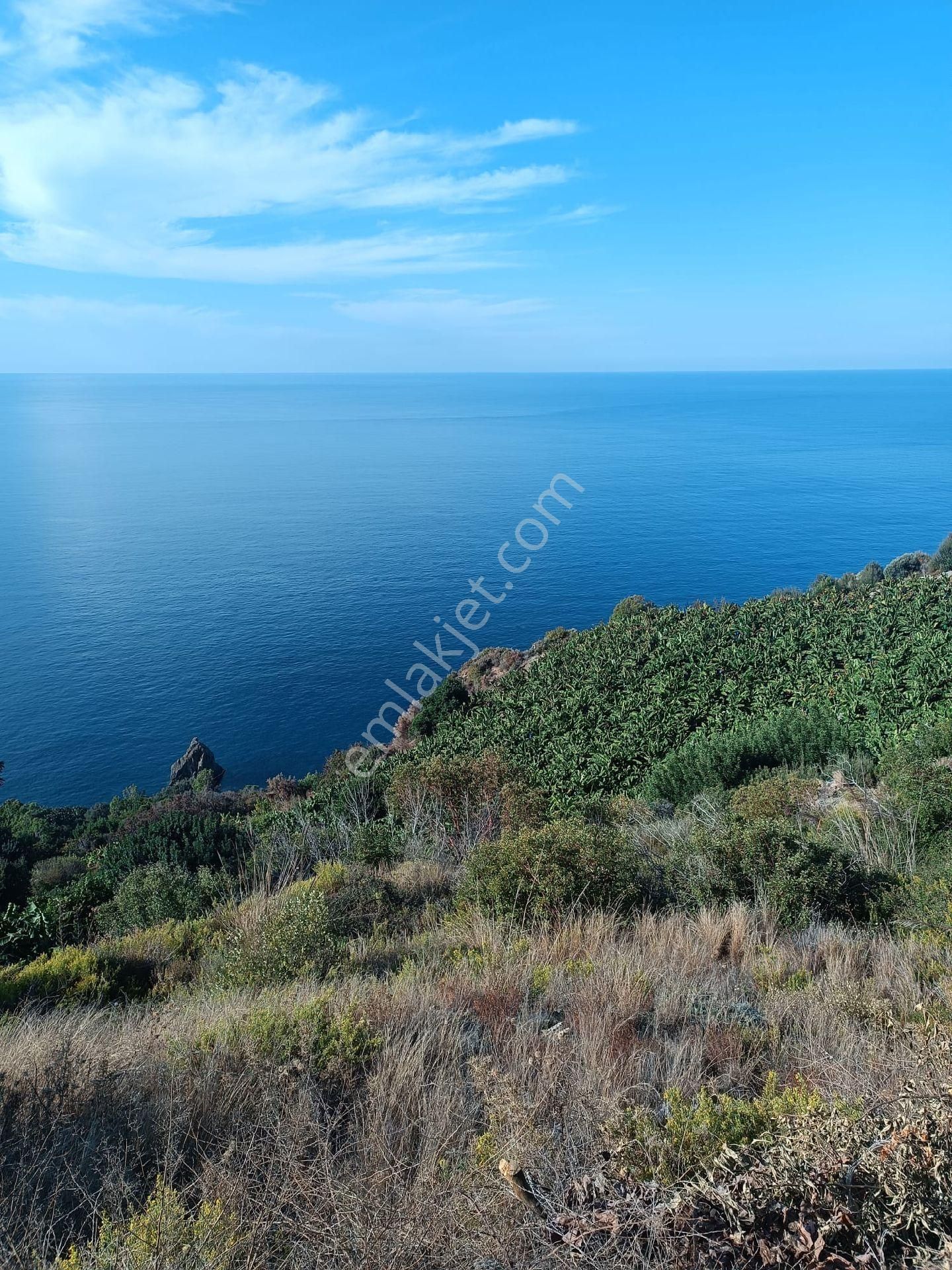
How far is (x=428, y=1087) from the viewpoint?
130 inches

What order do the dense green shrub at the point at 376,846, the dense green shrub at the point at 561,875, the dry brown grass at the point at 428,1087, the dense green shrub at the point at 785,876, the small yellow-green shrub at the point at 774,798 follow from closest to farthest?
the dry brown grass at the point at 428,1087 → the dense green shrub at the point at 785,876 → the dense green shrub at the point at 561,875 → the small yellow-green shrub at the point at 774,798 → the dense green shrub at the point at 376,846

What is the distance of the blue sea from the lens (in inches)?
1396

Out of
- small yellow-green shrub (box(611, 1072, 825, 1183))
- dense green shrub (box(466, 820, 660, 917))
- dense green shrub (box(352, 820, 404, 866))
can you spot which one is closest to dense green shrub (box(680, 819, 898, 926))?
dense green shrub (box(466, 820, 660, 917))

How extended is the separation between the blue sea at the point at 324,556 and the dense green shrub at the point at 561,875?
85.5 ft

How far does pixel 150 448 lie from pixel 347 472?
44566 millimetres

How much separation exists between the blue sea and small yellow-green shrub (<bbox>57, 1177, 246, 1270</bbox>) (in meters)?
30.4

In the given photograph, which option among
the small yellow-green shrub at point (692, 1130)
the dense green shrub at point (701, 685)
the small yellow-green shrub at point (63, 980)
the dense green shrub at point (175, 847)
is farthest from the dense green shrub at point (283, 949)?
the dense green shrub at point (701, 685)

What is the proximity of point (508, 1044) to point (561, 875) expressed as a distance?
3.14 m

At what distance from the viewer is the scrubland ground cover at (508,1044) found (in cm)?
220

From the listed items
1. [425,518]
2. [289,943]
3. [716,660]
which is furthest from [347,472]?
[289,943]

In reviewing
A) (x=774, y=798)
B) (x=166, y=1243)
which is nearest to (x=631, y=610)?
(x=774, y=798)

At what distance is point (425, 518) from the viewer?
68.6 meters

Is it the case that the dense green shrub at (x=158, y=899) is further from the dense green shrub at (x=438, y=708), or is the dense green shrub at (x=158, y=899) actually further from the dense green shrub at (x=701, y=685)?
the dense green shrub at (x=438, y=708)

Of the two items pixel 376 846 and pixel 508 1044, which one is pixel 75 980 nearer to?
pixel 508 1044
